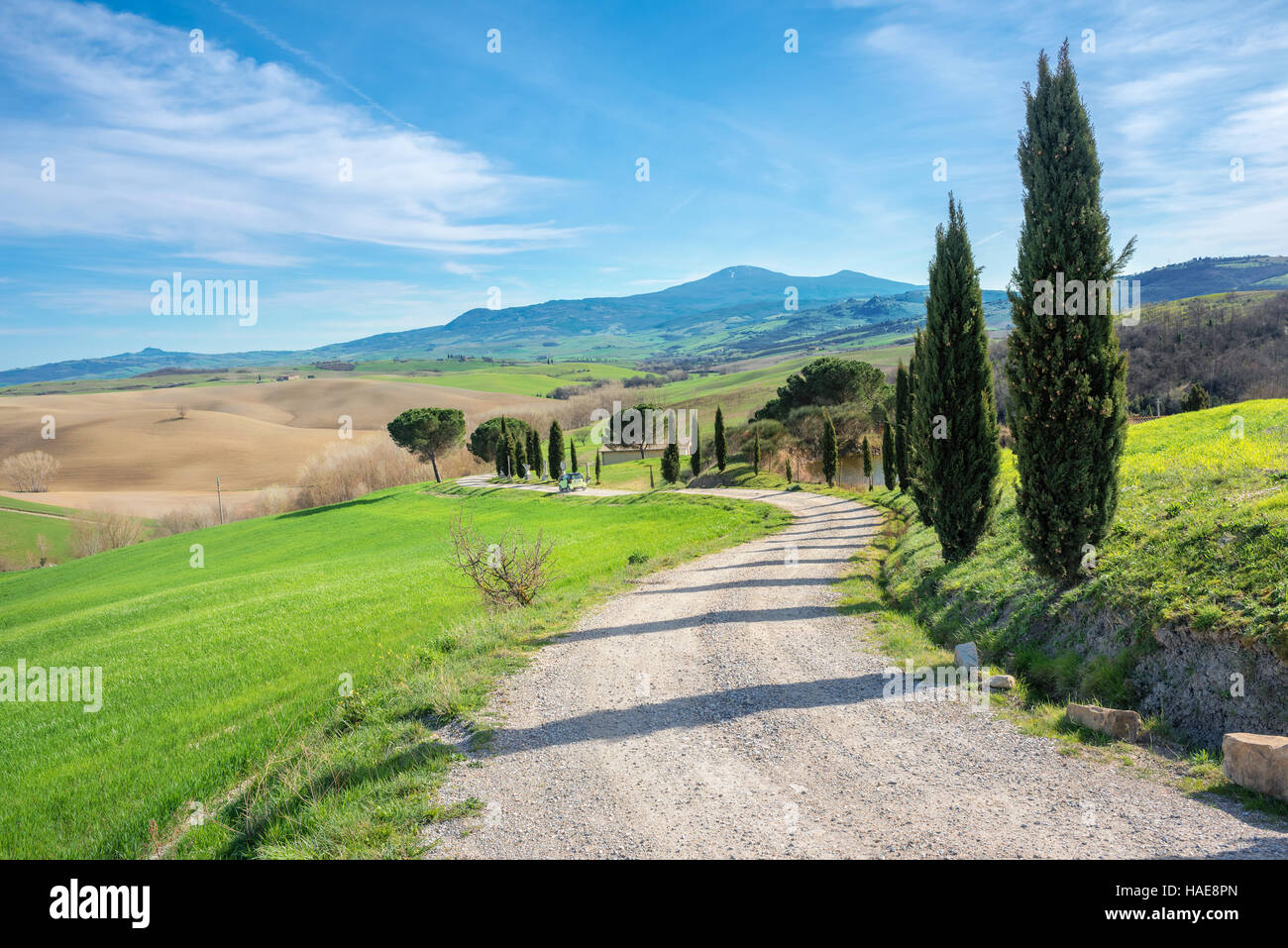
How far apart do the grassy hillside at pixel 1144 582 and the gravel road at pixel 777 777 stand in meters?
1.72

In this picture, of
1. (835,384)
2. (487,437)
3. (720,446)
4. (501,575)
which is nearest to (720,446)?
(720,446)

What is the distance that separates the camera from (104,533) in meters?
62.3

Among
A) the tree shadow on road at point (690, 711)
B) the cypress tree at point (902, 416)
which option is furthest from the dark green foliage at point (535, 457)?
the tree shadow on road at point (690, 711)

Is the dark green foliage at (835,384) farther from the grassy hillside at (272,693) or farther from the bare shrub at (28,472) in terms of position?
the bare shrub at (28,472)

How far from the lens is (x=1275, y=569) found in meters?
6.92

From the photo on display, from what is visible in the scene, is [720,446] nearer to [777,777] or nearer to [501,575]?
[501,575]

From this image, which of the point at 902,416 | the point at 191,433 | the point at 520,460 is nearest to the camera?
the point at 902,416

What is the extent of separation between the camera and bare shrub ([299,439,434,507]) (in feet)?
232

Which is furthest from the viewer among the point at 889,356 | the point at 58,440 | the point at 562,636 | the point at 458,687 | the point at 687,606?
the point at 889,356

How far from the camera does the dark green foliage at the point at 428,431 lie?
Result: 7444 cm

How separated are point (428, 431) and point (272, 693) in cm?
6672

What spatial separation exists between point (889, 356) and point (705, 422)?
8079 centimetres
